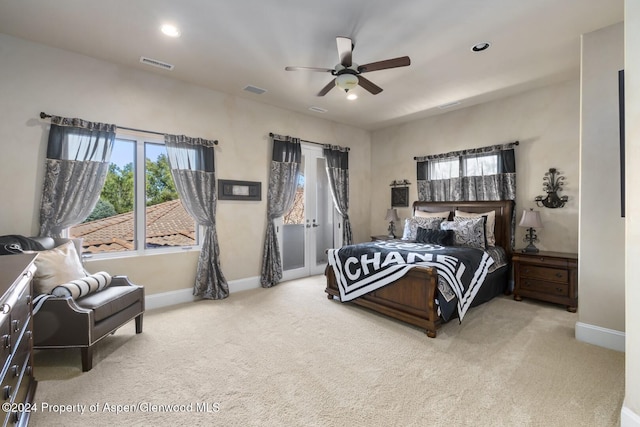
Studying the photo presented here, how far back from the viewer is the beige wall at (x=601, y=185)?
2.66 meters

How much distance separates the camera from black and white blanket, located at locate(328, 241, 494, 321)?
3.06 meters

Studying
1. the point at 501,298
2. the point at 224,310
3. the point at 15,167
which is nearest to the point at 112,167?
the point at 15,167

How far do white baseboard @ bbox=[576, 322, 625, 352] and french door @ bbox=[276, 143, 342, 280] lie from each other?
3.81m

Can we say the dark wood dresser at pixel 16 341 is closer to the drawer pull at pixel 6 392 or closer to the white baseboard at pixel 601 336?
the drawer pull at pixel 6 392

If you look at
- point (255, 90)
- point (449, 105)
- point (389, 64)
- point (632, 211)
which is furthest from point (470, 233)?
point (255, 90)

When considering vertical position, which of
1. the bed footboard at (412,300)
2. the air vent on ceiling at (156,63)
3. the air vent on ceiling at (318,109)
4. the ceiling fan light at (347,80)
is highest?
the air vent on ceiling at (318,109)

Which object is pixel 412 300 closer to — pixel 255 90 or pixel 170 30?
pixel 255 90

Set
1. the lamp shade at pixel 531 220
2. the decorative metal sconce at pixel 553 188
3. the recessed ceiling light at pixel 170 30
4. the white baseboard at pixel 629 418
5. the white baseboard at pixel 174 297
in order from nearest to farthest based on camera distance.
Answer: the white baseboard at pixel 629 418
the recessed ceiling light at pixel 170 30
the white baseboard at pixel 174 297
the lamp shade at pixel 531 220
the decorative metal sconce at pixel 553 188

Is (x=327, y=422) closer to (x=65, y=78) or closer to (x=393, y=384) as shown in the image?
(x=393, y=384)

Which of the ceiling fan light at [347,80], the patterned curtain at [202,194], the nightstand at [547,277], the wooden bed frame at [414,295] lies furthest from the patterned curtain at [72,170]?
the nightstand at [547,277]

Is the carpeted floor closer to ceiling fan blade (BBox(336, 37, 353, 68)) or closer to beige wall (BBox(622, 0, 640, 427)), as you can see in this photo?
beige wall (BBox(622, 0, 640, 427))

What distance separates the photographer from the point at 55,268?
2.54 meters

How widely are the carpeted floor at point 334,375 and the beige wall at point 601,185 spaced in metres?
0.45

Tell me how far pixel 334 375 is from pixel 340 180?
13.0 feet
